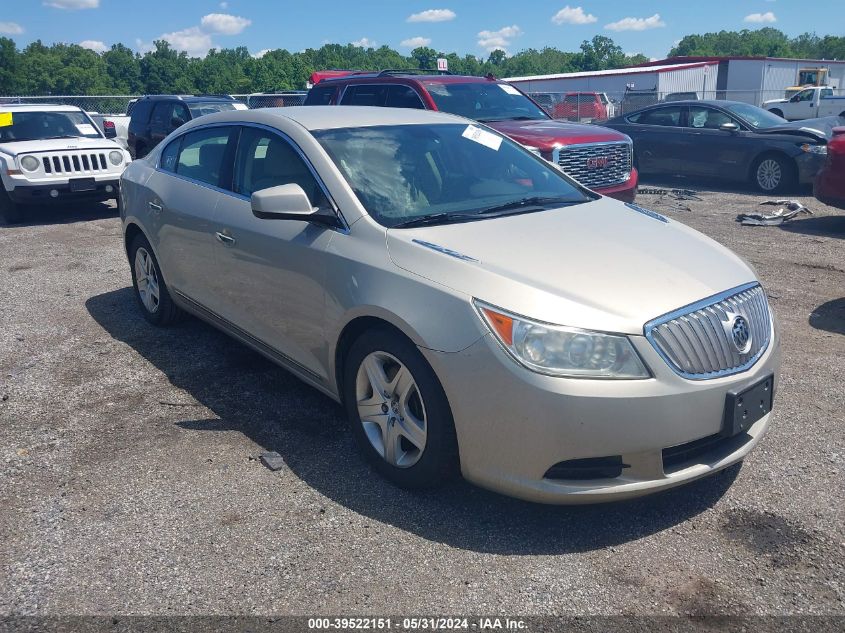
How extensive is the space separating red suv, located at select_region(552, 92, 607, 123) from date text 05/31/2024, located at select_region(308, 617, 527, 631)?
91.0 ft

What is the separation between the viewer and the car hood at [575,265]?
10.1 ft

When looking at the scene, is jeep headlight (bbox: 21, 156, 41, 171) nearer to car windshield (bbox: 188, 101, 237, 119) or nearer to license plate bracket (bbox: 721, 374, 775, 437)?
car windshield (bbox: 188, 101, 237, 119)

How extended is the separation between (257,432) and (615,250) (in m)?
2.18

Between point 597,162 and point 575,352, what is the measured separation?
6700 millimetres

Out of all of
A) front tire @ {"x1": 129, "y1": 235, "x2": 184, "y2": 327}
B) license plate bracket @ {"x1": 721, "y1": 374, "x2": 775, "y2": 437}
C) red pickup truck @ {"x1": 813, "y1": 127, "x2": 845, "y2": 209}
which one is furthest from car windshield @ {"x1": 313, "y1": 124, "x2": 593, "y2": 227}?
red pickup truck @ {"x1": 813, "y1": 127, "x2": 845, "y2": 209}

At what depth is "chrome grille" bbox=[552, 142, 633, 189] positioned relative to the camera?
8.89 metres

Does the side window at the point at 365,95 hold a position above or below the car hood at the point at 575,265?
above

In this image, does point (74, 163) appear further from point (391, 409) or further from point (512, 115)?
point (391, 409)

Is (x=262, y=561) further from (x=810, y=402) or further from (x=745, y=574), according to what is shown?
(x=810, y=402)

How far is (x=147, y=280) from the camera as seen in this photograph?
609 cm

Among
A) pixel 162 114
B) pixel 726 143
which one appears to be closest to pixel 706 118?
pixel 726 143

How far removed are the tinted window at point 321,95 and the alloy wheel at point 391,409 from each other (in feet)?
26.5

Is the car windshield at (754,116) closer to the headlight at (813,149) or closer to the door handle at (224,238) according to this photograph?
the headlight at (813,149)

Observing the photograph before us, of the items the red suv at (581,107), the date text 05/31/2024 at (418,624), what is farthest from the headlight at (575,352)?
the red suv at (581,107)
